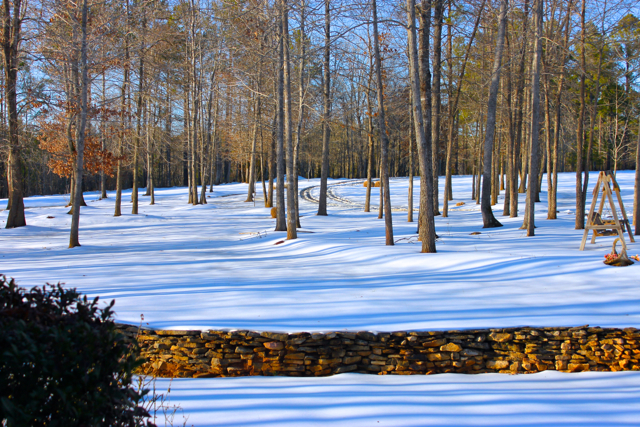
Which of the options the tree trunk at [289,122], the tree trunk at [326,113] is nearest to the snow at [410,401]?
the tree trunk at [289,122]

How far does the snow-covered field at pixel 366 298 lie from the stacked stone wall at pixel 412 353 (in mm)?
181

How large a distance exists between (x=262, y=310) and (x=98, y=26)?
37.9 ft

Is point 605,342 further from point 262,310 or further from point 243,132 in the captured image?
point 243,132

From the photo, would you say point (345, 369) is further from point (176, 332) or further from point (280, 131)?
point (280, 131)

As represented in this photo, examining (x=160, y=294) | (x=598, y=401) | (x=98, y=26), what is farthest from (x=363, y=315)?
(x=98, y=26)

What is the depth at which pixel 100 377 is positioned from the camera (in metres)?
2.22

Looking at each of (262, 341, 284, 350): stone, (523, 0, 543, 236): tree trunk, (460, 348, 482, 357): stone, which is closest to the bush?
(262, 341, 284, 350): stone

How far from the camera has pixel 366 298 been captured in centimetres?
705

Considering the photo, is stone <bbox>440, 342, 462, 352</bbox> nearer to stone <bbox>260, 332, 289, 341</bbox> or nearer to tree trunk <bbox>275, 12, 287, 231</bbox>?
stone <bbox>260, 332, 289, 341</bbox>

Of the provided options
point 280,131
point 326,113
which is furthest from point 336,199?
point 280,131

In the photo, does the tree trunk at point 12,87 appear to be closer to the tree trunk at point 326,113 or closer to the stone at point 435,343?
the tree trunk at point 326,113

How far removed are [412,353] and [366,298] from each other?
1558 millimetres

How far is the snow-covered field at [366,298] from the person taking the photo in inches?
153

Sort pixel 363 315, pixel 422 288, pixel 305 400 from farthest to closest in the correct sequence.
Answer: pixel 422 288 < pixel 363 315 < pixel 305 400
